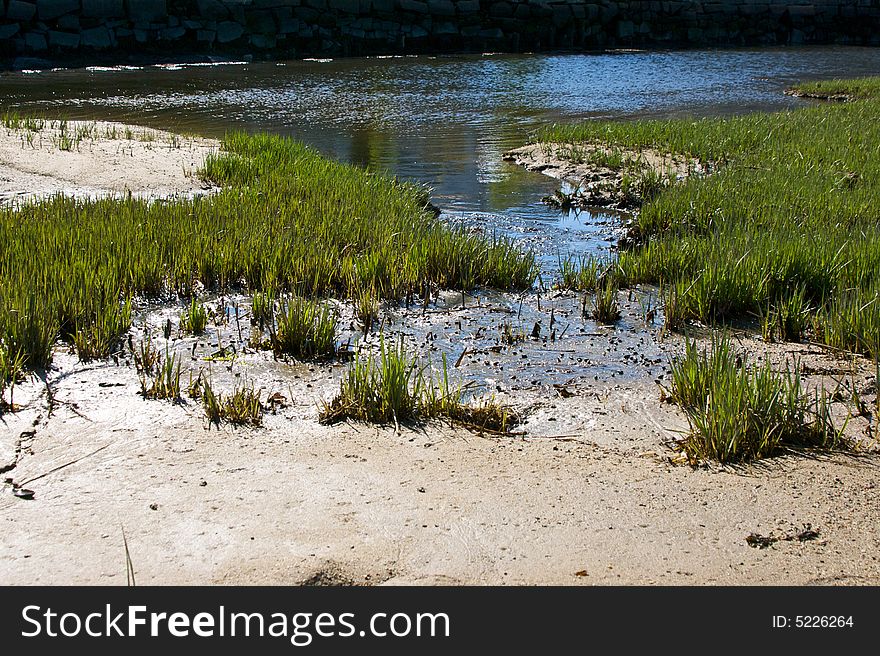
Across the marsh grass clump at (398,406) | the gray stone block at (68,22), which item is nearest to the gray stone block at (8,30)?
the gray stone block at (68,22)

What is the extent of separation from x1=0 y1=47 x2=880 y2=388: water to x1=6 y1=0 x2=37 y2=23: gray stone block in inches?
65.1

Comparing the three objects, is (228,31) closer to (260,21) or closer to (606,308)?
(260,21)

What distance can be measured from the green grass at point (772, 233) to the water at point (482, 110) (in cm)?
43

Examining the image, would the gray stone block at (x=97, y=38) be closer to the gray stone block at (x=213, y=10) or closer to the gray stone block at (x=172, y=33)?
the gray stone block at (x=172, y=33)

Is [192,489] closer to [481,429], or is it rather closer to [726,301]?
[481,429]

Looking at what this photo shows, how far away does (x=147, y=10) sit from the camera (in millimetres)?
22453

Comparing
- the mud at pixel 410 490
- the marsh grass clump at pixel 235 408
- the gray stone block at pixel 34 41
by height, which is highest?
the gray stone block at pixel 34 41

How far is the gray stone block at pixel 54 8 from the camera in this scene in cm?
2092

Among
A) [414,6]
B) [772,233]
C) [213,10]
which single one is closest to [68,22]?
[213,10]

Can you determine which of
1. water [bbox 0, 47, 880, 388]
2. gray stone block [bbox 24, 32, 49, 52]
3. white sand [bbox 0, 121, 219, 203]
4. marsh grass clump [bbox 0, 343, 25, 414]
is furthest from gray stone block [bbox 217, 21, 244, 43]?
marsh grass clump [bbox 0, 343, 25, 414]

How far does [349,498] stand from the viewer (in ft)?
9.77

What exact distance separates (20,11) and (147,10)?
2929 millimetres

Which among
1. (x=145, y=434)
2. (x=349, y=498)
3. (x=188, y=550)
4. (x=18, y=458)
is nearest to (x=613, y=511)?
(x=349, y=498)

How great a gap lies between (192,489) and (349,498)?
1.67 ft
